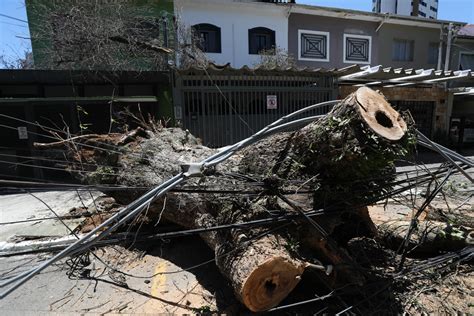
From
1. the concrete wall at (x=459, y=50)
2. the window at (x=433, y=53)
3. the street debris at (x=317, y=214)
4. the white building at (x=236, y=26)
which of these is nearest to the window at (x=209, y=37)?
the white building at (x=236, y=26)

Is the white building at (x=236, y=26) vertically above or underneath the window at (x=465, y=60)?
above

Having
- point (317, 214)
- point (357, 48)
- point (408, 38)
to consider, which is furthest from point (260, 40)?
point (317, 214)

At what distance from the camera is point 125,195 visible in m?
4.54

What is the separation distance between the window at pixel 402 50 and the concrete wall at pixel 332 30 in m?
1.30

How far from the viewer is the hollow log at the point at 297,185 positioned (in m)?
2.42

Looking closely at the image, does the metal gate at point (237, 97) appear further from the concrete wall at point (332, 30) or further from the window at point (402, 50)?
the window at point (402, 50)

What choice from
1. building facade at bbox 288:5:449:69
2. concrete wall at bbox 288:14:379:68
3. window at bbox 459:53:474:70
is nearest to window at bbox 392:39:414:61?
building facade at bbox 288:5:449:69

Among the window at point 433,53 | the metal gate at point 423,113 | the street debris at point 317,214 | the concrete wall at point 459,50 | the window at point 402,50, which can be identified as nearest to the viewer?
the street debris at point 317,214

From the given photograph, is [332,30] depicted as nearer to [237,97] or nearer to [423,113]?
[423,113]

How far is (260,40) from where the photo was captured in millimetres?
14336

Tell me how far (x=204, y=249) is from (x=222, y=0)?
1198cm

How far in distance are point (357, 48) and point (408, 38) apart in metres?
3.16

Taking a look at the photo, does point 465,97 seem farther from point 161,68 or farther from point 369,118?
point 369,118

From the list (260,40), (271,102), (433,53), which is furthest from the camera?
(433,53)
